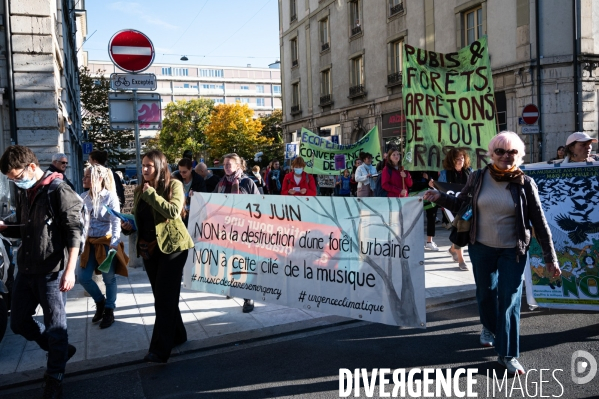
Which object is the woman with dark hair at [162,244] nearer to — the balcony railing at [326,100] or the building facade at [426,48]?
the building facade at [426,48]

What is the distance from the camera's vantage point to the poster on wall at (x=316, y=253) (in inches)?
183

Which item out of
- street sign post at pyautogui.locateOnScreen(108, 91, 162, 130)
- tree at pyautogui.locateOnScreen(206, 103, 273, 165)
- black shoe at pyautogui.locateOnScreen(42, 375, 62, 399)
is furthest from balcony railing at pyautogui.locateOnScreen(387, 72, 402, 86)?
tree at pyautogui.locateOnScreen(206, 103, 273, 165)

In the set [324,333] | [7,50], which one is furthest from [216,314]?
[7,50]

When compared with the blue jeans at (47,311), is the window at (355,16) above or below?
above

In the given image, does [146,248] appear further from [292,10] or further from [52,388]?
[292,10]

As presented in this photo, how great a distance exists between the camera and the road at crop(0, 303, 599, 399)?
4.04 m

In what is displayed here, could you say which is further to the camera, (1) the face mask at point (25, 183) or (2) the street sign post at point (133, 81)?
(2) the street sign post at point (133, 81)

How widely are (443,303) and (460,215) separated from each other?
2.15 meters

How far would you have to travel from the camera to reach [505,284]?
4.15 m

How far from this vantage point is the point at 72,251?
3.98 metres

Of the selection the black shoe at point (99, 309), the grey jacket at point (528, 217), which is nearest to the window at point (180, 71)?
the black shoe at point (99, 309)

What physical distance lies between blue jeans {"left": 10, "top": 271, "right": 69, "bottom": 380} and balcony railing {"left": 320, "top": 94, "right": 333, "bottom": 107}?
97.9ft

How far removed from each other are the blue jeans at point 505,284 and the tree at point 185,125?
67.9m

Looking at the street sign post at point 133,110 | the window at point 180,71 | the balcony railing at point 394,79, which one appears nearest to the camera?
the street sign post at point 133,110
